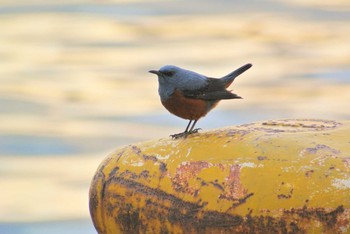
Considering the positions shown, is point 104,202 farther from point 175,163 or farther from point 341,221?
point 341,221

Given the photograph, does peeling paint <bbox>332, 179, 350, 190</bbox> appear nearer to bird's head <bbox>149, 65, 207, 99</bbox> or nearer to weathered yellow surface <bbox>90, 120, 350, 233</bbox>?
weathered yellow surface <bbox>90, 120, 350, 233</bbox>

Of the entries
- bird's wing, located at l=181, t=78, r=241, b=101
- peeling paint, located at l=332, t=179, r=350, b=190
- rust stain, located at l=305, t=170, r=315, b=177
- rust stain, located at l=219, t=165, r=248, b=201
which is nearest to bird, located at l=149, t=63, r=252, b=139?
bird's wing, located at l=181, t=78, r=241, b=101

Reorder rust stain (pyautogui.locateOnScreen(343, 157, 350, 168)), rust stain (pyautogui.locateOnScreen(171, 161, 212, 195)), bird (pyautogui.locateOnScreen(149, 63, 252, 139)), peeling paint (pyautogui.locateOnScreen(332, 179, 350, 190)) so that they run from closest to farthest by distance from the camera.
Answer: peeling paint (pyautogui.locateOnScreen(332, 179, 350, 190)), rust stain (pyautogui.locateOnScreen(343, 157, 350, 168)), rust stain (pyautogui.locateOnScreen(171, 161, 212, 195)), bird (pyautogui.locateOnScreen(149, 63, 252, 139))

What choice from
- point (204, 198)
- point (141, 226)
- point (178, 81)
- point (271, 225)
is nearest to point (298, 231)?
point (271, 225)

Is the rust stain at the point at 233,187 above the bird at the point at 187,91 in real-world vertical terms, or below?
below

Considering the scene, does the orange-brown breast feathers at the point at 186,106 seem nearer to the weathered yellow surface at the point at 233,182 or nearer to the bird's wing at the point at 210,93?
the bird's wing at the point at 210,93

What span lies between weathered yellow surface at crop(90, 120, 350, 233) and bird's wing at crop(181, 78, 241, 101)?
0.27m

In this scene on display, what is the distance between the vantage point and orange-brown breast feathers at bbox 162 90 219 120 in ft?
22.8

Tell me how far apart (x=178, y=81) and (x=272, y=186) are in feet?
4.10

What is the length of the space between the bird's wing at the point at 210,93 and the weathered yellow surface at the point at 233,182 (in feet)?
0.89

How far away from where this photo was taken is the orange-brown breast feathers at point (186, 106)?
696 cm

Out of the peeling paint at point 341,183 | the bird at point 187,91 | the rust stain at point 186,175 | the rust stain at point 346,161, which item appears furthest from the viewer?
the bird at point 187,91

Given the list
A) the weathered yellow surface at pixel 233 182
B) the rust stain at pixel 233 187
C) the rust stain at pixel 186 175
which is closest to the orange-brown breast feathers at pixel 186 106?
the weathered yellow surface at pixel 233 182

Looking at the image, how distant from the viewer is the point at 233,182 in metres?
6.10
